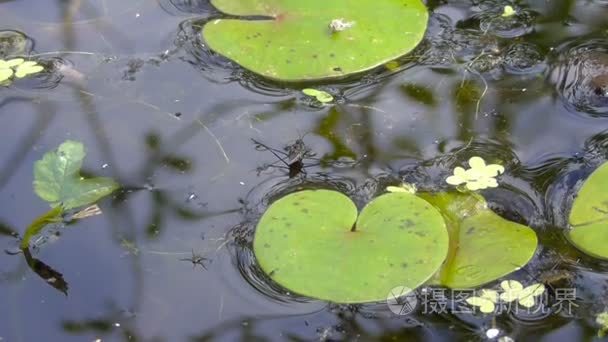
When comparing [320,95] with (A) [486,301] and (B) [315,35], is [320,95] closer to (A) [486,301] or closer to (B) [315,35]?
(B) [315,35]

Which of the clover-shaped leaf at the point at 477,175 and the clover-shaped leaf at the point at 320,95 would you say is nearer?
the clover-shaped leaf at the point at 477,175

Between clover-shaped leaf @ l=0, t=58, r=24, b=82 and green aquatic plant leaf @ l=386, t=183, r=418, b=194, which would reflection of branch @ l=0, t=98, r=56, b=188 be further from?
green aquatic plant leaf @ l=386, t=183, r=418, b=194

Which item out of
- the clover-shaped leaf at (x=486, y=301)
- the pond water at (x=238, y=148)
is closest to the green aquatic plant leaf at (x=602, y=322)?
the pond water at (x=238, y=148)

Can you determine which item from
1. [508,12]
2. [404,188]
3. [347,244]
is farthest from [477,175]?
[508,12]

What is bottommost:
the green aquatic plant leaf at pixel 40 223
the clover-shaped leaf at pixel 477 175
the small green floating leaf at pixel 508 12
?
the green aquatic plant leaf at pixel 40 223

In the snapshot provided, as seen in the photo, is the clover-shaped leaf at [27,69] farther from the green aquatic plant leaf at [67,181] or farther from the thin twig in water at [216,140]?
the thin twig in water at [216,140]

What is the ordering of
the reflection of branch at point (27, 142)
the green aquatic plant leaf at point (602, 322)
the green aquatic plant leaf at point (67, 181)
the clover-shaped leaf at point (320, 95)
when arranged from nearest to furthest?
the green aquatic plant leaf at point (602, 322) → the green aquatic plant leaf at point (67, 181) → the reflection of branch at point (27, 142) → the clover-shaped leaf at point (320, 95)

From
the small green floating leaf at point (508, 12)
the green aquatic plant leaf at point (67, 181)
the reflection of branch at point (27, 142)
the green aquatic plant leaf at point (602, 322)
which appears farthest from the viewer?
the small green floating leaf at point (508, 12)
